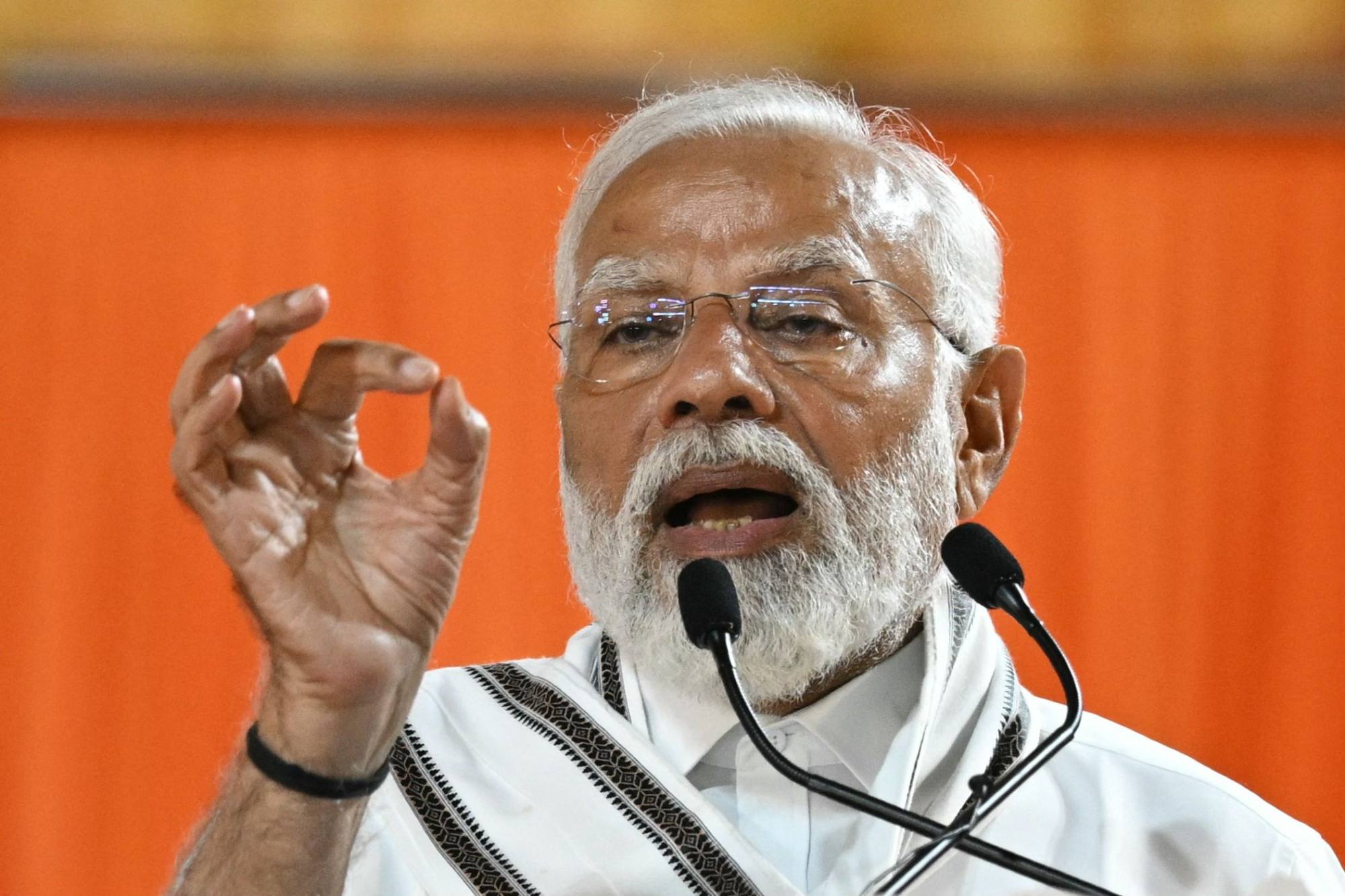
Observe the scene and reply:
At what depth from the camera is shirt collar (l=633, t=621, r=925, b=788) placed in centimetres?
170

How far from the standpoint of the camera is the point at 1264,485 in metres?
2.98

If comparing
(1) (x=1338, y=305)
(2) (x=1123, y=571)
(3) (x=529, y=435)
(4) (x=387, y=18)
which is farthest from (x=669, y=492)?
(1) (x=1338, y=305)

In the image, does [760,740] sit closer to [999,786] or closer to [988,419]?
[999,786]

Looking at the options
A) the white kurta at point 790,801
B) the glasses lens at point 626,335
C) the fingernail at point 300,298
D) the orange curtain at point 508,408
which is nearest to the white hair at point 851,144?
the glasses lens at point 626,335

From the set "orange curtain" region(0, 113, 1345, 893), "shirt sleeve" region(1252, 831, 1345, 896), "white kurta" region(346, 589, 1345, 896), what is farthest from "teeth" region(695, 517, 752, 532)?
"orange curtain" region(0, 113, 1345, 893)

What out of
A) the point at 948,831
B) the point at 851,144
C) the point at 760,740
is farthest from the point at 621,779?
→ the point at 851,144

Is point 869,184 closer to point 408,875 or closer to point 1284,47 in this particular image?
point 408,875

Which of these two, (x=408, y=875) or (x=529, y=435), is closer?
(x=408, y=875)

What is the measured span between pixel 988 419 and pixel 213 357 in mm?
1114

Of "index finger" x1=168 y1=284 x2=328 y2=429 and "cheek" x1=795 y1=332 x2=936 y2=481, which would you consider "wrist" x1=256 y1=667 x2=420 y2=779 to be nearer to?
"index finger" x1=168 y1=284 x2=328 y2=429

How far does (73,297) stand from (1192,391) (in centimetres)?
224

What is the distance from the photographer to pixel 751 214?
5.89 feet

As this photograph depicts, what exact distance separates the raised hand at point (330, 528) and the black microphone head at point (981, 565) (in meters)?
0.44

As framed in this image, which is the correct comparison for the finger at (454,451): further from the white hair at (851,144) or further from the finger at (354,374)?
the white hair at (851,144)
